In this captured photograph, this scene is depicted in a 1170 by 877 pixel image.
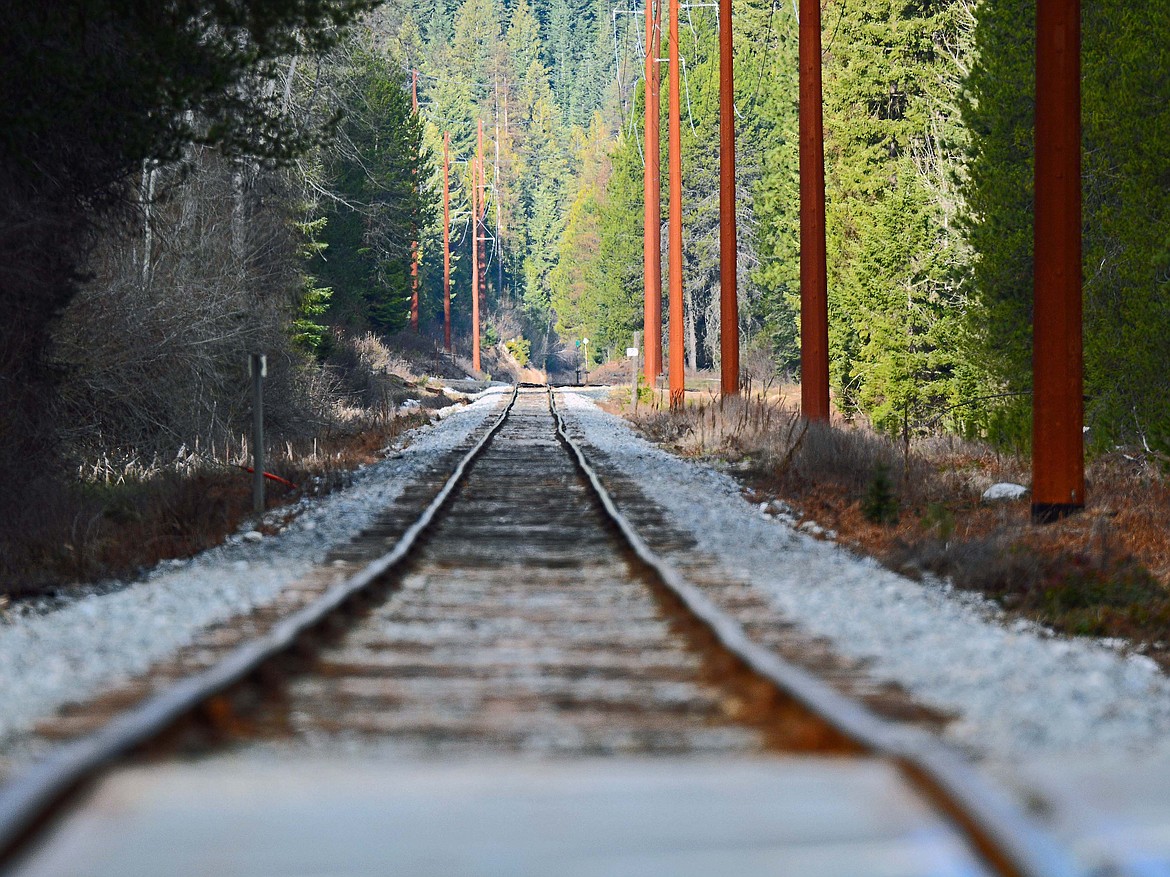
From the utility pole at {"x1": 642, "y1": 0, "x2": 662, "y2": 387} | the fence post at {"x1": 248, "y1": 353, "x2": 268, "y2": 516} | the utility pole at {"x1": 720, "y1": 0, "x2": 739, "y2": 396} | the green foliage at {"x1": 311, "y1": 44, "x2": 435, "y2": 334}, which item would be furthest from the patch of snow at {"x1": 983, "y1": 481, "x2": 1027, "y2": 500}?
the utility pole at {"x1": 642, "y1": 0, "x2": 662, "y2": 387}

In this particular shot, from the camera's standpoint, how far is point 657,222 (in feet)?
139

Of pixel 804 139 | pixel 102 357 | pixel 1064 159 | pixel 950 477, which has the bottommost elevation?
pixel 950 477

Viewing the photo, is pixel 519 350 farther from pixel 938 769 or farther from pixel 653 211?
pixel 938 769

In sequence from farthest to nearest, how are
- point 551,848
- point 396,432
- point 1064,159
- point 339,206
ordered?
point 339,206 < point 396,432 < point 1064,159 < point 551,848

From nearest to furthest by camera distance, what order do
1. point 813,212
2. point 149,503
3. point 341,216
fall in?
1. point 149,503
2. point 813,212
3. point 341,216

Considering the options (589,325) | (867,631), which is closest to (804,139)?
(867,631)

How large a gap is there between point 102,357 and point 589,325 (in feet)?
249

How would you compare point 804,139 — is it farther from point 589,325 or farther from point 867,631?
point 589,325

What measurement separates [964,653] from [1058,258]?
293 inches

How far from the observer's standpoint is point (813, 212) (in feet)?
70.7

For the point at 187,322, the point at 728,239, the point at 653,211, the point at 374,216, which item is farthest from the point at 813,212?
Result: the point at 653,211

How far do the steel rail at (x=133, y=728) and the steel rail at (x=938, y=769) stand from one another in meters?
1.98

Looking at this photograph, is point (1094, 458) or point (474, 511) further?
point (1094, 458)

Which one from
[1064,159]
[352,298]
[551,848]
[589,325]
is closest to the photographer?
[551,848]
